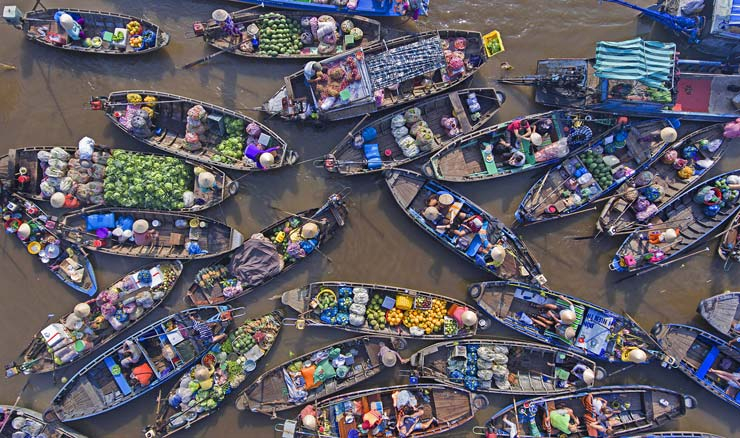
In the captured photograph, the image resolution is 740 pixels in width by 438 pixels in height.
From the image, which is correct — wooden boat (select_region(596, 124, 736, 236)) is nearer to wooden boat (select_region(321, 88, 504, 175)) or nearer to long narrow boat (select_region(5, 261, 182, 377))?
wooden boat (select_region(321, 88, 504, 175))

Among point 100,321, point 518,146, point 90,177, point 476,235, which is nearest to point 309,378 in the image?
point 100,321

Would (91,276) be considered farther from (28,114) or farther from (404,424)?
(404,424)

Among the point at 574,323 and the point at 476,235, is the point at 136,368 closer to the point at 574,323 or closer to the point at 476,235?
the point at 476,235

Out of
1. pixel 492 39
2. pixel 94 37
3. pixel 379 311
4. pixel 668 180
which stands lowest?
pixel 379 311

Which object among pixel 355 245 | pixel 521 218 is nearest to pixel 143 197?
pixel 355 245

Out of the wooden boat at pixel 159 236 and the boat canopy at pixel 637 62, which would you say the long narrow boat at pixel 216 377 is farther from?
the boat canopy at pixel 637 62

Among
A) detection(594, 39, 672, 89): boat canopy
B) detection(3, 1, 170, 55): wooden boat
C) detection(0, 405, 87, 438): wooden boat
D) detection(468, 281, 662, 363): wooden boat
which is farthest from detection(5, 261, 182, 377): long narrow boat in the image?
detection(594, 39, 672, 89): boat canopy
